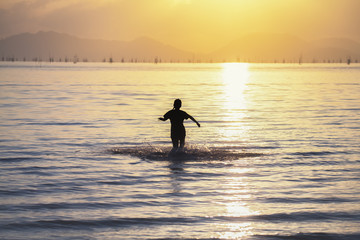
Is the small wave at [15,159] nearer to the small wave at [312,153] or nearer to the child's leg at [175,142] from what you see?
the child's leg at [175,142]

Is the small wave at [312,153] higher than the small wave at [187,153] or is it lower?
higher

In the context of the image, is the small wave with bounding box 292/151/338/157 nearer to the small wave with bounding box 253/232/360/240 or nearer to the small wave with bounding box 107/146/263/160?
the small wave with bounding box 107/146/263/160

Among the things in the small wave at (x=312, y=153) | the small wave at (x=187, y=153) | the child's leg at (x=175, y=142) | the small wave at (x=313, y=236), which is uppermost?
the child's leg at (x=175, y=142)

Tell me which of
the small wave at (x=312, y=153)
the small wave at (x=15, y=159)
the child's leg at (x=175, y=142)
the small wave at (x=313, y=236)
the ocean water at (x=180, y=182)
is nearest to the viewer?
the small wave at (x=313, y=236)

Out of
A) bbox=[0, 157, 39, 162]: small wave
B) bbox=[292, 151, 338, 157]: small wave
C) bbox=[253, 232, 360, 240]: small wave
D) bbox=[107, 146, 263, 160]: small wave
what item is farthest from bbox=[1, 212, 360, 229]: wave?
bbox=[292, 151, 338, 157]: small wave

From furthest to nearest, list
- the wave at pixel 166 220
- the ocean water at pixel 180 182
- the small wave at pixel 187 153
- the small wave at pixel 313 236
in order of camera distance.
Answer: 1. the small wave at pixel 187 153
2. the wave at pixel 166 220
3. the ocean water at pixel 180 182
4. the small wave at pixel 313 236

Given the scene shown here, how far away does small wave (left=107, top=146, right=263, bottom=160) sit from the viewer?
57.4 feet

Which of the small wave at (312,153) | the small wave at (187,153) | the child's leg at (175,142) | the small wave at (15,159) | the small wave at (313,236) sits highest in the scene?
the child's leg at (175,142)

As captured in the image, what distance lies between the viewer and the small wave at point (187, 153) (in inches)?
689

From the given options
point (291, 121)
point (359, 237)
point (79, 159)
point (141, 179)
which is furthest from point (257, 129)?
point (359, 237)

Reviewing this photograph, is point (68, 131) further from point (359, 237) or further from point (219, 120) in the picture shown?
point (359, 237)

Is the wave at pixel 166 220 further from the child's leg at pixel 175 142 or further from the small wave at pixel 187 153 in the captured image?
the child's leg at pixel 175 142

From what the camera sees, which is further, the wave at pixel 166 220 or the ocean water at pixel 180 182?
the wave at pixel 166 220

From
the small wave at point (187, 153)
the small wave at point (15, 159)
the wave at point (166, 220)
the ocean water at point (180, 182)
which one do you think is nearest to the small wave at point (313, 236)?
the ocean water at point (180, 182)
